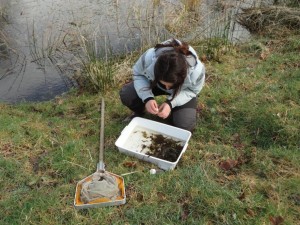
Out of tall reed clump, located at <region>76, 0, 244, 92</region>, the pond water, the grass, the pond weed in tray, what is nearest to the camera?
the grass

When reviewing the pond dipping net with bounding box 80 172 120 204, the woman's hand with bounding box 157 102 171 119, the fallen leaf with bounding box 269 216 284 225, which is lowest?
the pond dipping net with bounding box 80 172 120 204

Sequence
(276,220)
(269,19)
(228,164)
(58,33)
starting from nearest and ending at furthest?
(276,220) < (228,164) < (58,33) < (269,19)

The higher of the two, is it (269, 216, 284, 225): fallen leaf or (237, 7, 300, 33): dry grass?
(269, 216, 284, 225): fallen leaf

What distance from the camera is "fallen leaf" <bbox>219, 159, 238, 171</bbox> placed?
3.12 meters

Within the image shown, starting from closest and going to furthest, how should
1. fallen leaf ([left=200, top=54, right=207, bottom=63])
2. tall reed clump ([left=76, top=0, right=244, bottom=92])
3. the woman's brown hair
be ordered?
the woman's brown hair → tall reed clump ([left=76, top=0, right=244, bottom=92]) → fallen leaf ([left=200, top=54, right=207, bottom=63])

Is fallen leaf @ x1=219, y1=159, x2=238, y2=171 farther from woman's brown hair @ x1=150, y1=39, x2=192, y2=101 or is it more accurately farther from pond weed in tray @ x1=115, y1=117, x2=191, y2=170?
woman's brown hair @ x1=150, y1=39, x2=192, y2=101

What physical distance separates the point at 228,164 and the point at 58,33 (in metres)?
4.15

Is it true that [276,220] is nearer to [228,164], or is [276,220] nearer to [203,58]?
[228,164]

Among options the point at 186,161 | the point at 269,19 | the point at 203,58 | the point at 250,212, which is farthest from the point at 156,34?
the point at 250,212

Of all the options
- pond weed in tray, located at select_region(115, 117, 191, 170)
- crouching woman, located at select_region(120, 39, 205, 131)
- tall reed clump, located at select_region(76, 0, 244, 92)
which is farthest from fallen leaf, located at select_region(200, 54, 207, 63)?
pond weed in tray, located at select_region(115, 117, 191, 170)

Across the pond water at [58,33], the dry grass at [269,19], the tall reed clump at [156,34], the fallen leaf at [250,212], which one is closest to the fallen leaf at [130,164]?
the fallen leaf at [250,212]

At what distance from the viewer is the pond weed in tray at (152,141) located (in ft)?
10.6

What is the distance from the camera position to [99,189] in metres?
2.71

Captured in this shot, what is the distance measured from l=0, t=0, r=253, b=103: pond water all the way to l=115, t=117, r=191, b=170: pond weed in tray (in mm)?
1773
